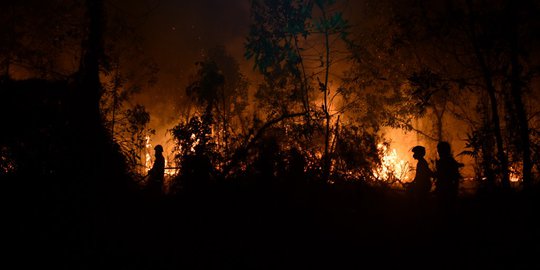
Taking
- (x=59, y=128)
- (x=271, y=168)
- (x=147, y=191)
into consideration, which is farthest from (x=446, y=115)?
(x=59, y=128)

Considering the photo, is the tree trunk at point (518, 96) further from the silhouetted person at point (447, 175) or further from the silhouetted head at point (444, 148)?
the silhouetted head at point (444, 148)

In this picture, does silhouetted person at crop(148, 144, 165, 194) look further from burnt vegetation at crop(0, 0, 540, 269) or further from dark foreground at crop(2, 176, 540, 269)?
dark foreground at crop(2, 176, 540, 269)

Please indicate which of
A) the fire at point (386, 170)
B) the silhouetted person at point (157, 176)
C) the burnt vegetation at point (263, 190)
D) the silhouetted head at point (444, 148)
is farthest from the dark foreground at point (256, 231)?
the fire at point (386, 170)

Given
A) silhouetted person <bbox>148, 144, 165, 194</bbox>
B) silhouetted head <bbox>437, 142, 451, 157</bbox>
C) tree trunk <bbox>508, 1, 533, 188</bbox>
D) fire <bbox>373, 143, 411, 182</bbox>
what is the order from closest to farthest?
silhouetted head <bbox>437, 142, 451, 157</bbox>, tree trunk <bbox>508, 1, 533, 188</bbox>, silhouetted person <bbox>148, 144, 165, 194</bbox>, fire <bbox>373, 143, 411, 182</bbox>

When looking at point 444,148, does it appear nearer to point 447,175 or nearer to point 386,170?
point 447,175

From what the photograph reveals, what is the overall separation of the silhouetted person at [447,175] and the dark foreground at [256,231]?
0.35 metres

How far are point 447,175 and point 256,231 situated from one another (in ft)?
11.7

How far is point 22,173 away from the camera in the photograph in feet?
21.4

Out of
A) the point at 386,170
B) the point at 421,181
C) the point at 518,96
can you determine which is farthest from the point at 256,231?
the point at 386,170

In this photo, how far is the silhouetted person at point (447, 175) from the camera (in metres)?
6.11

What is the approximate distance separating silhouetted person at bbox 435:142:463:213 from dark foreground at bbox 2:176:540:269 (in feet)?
1.14

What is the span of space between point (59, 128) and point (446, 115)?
22446mm

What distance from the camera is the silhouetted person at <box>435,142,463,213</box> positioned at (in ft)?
20.0

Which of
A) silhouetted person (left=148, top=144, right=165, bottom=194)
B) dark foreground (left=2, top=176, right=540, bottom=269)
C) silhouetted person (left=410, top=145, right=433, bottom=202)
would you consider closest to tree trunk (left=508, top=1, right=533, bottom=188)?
dark foreground (left=2, top=176, right=540, bottom=269)
